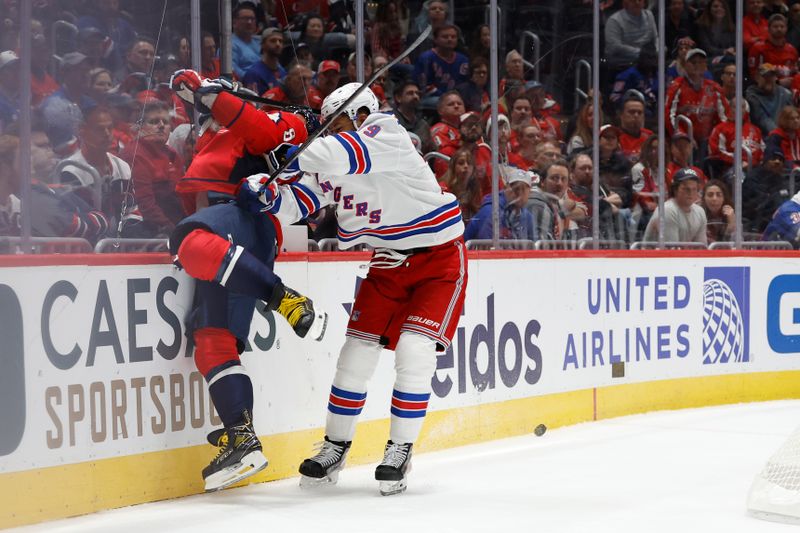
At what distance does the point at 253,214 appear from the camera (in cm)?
352

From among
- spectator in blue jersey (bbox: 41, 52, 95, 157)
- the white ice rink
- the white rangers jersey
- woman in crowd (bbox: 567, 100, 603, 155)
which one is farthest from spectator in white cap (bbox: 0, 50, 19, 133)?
woman in crowd (bbox: 567, 100, 603, 155)

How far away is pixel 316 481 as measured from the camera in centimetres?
365

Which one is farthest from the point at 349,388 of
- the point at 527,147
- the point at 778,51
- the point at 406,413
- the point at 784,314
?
the point at 778,51

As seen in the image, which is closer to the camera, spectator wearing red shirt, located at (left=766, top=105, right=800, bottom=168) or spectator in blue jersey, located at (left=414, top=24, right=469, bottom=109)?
spectator in blue jersey, located at (left=414, top=24, right=469, bottom=109)

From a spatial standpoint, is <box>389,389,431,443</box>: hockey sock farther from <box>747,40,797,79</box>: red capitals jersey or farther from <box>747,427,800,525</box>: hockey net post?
<box>747,40,797,79</box>: red capitals jersey

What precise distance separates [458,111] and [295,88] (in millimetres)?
1051

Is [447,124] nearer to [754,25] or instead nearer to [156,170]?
[156,170]

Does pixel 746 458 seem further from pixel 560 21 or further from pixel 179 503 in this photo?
pixel 560 21

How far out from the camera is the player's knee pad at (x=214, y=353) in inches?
134

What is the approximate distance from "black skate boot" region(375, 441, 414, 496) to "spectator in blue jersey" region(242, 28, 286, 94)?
172cm

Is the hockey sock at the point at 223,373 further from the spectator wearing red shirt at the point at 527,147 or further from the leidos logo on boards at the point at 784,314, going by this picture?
the leidos logo on boards at the point at 784,314

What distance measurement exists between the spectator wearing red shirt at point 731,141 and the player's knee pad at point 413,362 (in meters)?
3.63

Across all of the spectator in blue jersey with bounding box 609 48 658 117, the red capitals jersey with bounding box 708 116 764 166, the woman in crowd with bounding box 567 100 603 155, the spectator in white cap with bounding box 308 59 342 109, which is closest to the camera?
the spectator in white cap with bounding box 308 59 342 109

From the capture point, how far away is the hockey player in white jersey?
3.50 meters
